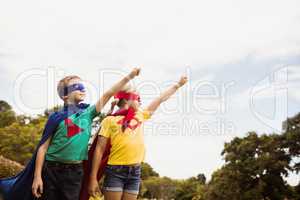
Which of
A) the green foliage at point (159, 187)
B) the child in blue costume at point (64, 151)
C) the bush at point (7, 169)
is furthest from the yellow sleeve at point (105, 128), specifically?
the green foliage at point (159, 187)

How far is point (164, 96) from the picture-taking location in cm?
457

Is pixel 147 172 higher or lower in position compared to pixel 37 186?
lower

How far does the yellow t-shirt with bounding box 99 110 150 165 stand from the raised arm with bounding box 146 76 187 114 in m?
0.24

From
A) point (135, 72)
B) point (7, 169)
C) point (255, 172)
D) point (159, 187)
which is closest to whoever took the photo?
point (135, 72)

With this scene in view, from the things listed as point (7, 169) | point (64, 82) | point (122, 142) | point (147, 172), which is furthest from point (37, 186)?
point (147, 172)

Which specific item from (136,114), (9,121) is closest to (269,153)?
(136,114)

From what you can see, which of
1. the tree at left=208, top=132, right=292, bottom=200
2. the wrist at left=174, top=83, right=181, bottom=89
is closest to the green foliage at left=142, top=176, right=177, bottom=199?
the tree at left=208, top=132, right=292, bottom=200

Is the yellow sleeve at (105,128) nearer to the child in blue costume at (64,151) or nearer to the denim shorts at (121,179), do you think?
the child in blue costume at (64,151)

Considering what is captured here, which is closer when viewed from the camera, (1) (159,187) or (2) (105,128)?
(2) (105,128)

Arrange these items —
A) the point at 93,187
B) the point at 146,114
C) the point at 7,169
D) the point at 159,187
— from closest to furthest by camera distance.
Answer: the point at 93,187, the point at 146,114, the point at 7,169, the point at 159,187

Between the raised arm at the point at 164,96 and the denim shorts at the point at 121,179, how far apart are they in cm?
64

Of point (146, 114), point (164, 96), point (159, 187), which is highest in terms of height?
point (164, 96)

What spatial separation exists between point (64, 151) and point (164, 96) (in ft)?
3.85

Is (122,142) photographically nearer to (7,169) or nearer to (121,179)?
(121,179)
